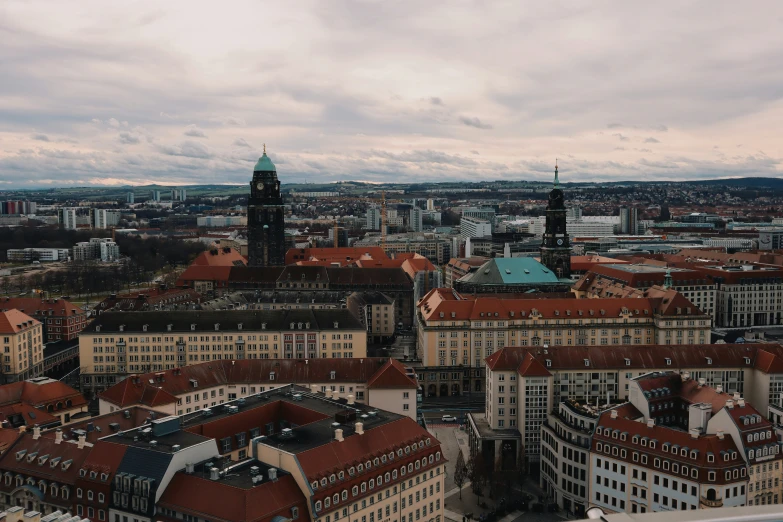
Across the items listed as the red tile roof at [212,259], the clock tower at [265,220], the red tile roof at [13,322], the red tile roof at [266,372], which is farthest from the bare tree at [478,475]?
the red tile roof at [212,259]

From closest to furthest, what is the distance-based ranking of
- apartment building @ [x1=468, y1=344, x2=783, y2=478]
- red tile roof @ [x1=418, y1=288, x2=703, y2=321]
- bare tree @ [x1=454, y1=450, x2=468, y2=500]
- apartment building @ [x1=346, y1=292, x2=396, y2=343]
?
1. bare tree @ [x1=454, y1=450, x2=468, y2=500]
2. apartment building @ [x1=468, y1=344, x2=783, y2=478]
3. red tile roof @ [x1=418, y1=288, x2=703, y2=321]
4. apartment building @ [x1=346, y1=292, x2=396, y2=343]

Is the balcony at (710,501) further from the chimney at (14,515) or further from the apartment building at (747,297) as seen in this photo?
the apartment building at (747,297)

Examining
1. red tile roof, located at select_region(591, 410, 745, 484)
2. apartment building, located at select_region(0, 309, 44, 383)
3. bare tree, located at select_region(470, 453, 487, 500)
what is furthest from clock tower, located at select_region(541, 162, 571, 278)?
apartment building, located at select_region(0, 309, 44, 383)

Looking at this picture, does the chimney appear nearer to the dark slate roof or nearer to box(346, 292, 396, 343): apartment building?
the dark slate roof

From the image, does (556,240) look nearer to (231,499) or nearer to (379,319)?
(379,319)

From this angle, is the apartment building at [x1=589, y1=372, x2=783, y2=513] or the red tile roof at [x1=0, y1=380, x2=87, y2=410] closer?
the apartment building at [x1=589, y1=372, x2=783, y2=513]

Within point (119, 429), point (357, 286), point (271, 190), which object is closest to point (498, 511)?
point (119, 429)
